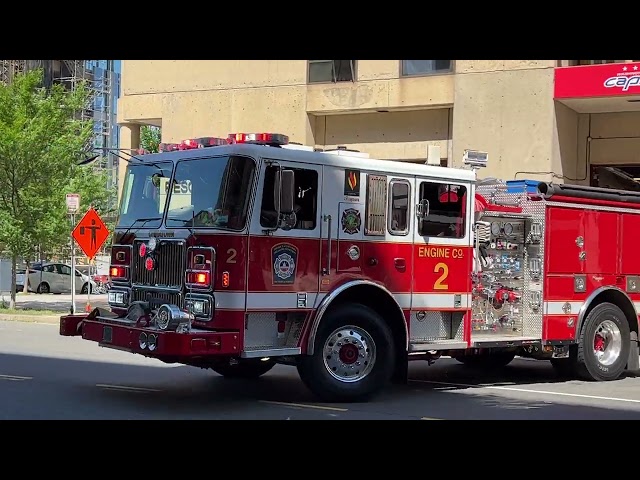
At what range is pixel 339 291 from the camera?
32.1 ft

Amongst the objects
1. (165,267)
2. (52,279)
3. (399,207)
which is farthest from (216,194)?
(52,279)

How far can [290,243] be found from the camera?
9.58 metres

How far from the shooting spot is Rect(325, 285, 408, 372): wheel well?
1011 cm

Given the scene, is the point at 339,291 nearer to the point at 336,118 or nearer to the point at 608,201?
the point at 608,201

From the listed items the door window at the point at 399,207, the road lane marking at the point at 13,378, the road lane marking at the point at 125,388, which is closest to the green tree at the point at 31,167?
the road lane marking at the point at 13,378

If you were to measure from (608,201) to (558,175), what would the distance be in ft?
29.0

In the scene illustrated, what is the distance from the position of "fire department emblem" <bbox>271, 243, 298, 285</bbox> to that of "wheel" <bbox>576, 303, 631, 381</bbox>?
4829 millimetres

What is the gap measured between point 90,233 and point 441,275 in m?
11.9

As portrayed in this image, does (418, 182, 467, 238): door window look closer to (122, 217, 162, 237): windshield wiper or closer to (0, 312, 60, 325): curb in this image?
(122, 217, 162, 237): windshield wiper

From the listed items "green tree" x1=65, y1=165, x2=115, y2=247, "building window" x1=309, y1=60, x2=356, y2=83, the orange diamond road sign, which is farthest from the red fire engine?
"green tree" x1=65, y1=165, x2=115, y2=247
